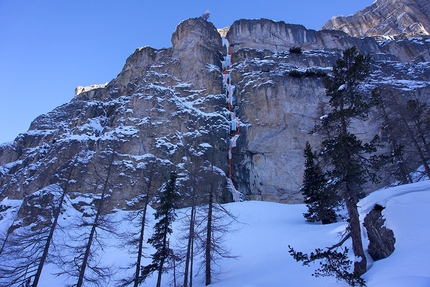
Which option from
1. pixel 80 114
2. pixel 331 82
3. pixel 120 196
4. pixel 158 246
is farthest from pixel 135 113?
pixel 331 82

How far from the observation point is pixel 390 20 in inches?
2515

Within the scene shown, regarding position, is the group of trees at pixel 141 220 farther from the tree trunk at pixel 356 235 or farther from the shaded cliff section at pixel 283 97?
the tree trunk at pixel 356 235

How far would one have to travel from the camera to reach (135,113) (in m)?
36.7

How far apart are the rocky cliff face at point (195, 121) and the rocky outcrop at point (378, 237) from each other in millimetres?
17303

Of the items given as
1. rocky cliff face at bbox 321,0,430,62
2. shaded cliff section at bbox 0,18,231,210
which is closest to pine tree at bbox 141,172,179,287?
shaded cliff section at bbox 0,18,231,210

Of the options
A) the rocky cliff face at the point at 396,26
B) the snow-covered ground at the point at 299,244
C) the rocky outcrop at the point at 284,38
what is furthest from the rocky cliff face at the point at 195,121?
the snow-covered ground at the point at 299,244

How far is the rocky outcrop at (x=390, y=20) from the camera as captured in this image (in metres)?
58.4

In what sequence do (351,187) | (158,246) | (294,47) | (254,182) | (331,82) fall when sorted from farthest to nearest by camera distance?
(294,47) < (254,182) < (158,246) < (331,82) < (351,187)

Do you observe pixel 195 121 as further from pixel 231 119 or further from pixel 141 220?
pixel 141 220

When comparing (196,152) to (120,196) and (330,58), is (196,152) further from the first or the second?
(330,58)

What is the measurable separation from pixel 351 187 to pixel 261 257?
7.96m

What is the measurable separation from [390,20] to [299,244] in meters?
72.4

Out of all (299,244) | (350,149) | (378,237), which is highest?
(350,149)

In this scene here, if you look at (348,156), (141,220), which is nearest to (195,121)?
(141,220)
